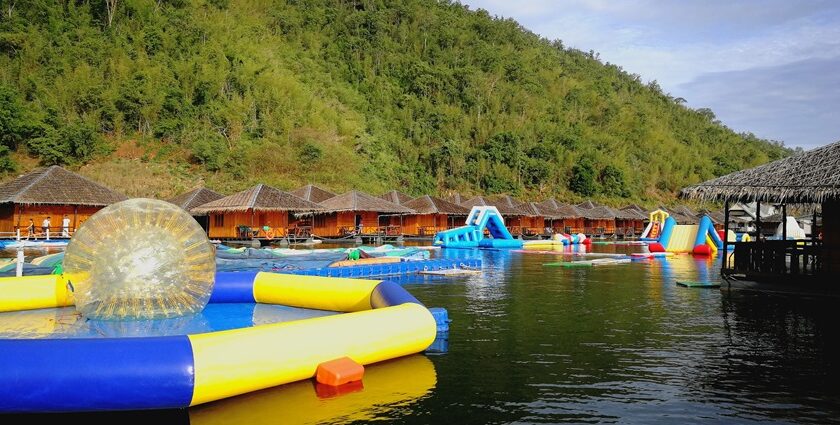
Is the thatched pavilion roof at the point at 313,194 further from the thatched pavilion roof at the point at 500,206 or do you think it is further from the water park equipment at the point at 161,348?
the water park equipment at the point at 161,348

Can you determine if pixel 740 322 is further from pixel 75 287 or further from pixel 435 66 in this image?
pixel 435 66

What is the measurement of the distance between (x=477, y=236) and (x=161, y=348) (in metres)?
26.8

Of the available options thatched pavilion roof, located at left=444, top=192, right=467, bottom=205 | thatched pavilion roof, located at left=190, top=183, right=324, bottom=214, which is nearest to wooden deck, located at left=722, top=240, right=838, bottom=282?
thatched pavilion roof, located at left=190, top=183, right=324, bottom=214

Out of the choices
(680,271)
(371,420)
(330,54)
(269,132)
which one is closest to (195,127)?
(269,132)

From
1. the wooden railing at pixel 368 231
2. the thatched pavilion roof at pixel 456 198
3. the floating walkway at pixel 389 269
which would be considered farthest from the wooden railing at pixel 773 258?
the thatched pavilion roof at pixel 456 198

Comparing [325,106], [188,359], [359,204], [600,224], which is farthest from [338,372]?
[325,106]

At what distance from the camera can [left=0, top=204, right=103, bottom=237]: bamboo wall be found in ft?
98.5

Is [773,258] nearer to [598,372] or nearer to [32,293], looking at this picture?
[598,372]

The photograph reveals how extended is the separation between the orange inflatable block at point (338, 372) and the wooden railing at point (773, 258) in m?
10.1

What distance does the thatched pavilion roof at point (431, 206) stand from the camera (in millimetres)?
40312

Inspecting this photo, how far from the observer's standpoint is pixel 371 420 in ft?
16.5

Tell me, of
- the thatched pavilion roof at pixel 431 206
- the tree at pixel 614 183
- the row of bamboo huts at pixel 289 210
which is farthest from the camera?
the tree at pixel 614 183

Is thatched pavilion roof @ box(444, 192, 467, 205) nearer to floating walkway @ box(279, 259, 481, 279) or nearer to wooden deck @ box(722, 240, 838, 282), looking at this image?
floating walkway @ box(279, 259, 481, 279)

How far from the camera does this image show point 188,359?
517cm
